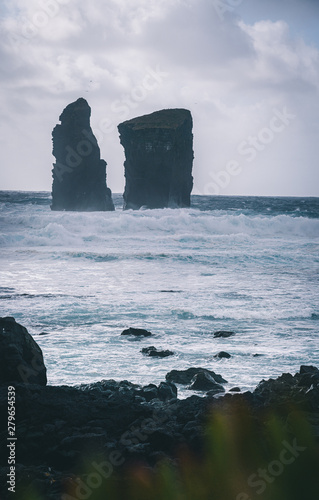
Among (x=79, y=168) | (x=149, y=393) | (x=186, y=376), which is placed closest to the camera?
(x=149, y=393)

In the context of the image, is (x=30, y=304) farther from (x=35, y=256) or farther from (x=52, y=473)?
(x=35, y=256)

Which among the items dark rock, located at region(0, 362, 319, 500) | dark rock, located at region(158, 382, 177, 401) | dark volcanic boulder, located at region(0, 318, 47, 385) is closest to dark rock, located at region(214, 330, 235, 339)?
dark rock, located at region(158, 382, 177, 401)

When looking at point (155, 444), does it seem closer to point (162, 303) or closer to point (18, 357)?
point (18, 357)

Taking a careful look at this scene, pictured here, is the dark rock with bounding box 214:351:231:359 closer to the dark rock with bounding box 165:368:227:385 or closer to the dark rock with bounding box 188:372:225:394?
the dark rock with bounding box 165:368:227:385

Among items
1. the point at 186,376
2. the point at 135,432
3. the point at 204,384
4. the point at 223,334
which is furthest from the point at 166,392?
the point at 223,334

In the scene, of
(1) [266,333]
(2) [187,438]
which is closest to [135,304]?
(1) [266,333]

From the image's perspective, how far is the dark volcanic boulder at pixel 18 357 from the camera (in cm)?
664

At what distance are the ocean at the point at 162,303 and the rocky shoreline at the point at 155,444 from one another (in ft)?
5.50

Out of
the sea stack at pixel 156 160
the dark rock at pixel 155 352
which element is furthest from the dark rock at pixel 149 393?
the sea stack at pixel 156 160

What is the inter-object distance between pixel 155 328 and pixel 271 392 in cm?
518

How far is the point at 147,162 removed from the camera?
2724 inches

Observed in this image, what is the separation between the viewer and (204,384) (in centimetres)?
771

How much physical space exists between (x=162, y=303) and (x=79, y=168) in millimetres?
60067

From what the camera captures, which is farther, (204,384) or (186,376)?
(186,376)
